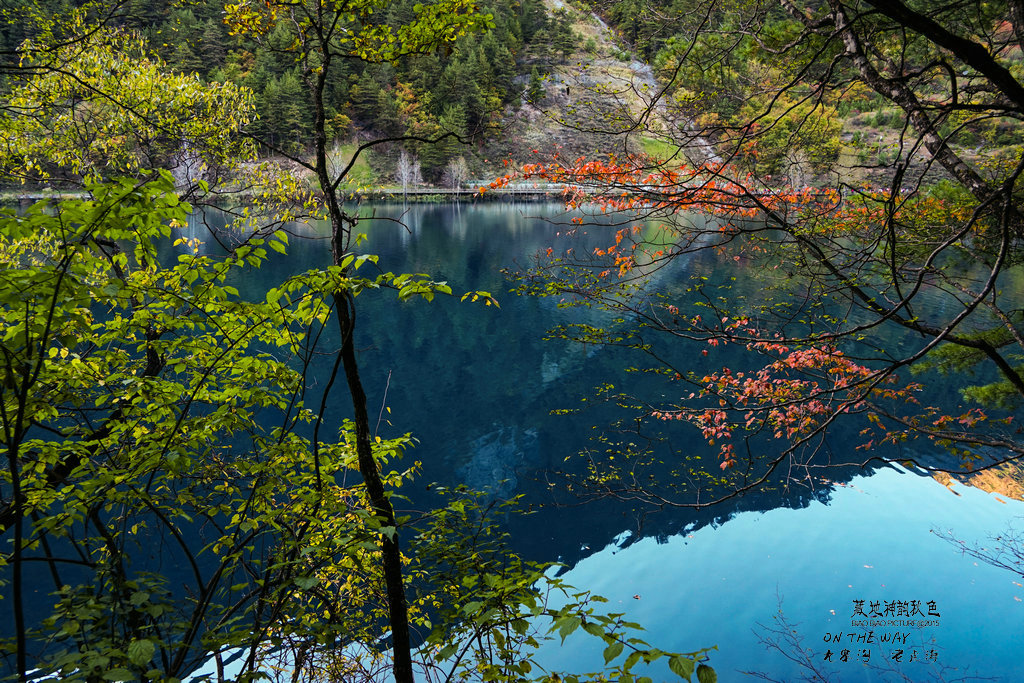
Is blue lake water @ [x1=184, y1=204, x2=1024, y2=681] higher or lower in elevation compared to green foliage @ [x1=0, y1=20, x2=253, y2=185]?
lower

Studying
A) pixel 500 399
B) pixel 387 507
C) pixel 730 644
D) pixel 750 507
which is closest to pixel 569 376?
pixel 500 399

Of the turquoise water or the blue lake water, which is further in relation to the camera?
the blue lake water

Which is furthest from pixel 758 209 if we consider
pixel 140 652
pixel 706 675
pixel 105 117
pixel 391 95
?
pixel 391 95

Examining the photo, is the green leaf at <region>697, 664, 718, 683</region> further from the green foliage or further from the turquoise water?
the green foliage

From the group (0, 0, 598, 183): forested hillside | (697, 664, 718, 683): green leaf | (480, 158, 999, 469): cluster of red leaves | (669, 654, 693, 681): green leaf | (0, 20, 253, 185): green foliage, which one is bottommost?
(697, 664, 718, 683): green leaf

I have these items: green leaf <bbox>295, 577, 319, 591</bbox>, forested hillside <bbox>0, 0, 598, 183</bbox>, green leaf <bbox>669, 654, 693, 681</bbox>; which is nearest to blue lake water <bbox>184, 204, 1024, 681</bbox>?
green leaf <bbox>295, 577, 319, 591</bbox>

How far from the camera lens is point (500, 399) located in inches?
558

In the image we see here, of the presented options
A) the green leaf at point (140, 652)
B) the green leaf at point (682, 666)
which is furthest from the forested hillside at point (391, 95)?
the green leaf at point (682, 666)

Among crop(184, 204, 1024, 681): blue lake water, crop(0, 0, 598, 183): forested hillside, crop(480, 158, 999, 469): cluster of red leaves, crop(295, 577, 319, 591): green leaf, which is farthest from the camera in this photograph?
crop(0, 0, 598, 183): forested hillside

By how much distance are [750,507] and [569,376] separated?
693 centimetres

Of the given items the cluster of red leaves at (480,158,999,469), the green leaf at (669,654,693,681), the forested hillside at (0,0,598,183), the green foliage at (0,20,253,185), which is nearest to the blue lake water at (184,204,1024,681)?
the cluster of red leaves at (480,158,999,469)

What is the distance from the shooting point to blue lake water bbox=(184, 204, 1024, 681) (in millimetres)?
6277

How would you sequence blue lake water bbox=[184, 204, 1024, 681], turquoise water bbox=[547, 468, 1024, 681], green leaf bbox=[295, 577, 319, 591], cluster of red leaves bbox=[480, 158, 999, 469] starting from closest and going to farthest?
green leaf bbox=[295, 577, 319, 591] → cluster of red leaves bbox=[480, 158, 999, 469] → turquoise water bbox=[547, 468, 1024, 681] → blue lake water bbox=[184, 204, 1024, 681]

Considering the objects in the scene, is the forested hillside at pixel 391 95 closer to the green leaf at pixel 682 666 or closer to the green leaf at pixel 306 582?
the green leaf at pixel 306 582
